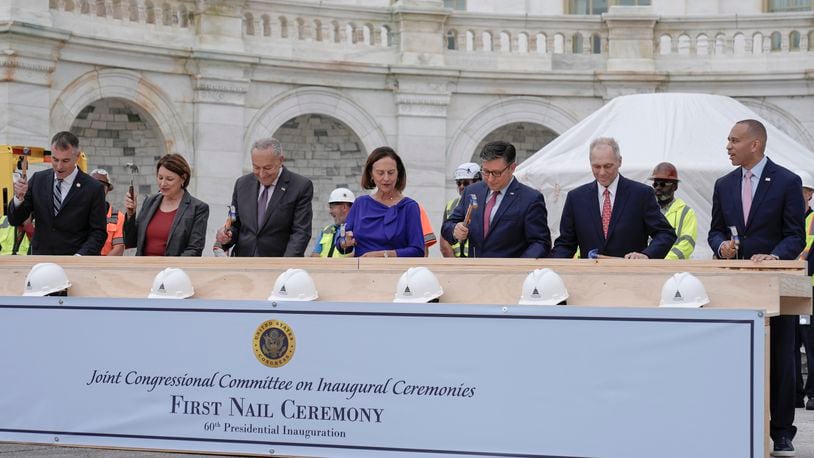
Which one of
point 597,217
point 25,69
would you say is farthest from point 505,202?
point 25,69

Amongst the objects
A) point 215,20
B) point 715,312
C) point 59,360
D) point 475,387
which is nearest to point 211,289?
point 59,360

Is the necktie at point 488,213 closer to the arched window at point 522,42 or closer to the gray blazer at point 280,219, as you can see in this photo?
the gray blazer at point 280,219

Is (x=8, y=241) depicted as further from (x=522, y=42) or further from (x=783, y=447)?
(x=522, y=42)

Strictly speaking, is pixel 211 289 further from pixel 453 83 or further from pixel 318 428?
pixel 453 83

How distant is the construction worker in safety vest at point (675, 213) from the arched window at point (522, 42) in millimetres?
10511

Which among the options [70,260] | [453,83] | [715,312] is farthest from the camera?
[453,83]

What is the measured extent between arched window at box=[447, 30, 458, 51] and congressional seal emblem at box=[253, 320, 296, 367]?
1473 cm

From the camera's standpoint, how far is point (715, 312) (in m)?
5.99

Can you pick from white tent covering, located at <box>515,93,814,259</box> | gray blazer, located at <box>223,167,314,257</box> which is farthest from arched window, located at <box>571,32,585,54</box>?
gray blazer, located at <box>223,167,314,257</box>

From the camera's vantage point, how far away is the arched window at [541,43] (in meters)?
21.2

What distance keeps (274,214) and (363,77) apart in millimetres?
10853

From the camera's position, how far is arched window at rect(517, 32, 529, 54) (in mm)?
21141

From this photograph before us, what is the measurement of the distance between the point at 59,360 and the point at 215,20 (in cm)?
1240

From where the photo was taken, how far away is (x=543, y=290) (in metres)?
6.32
